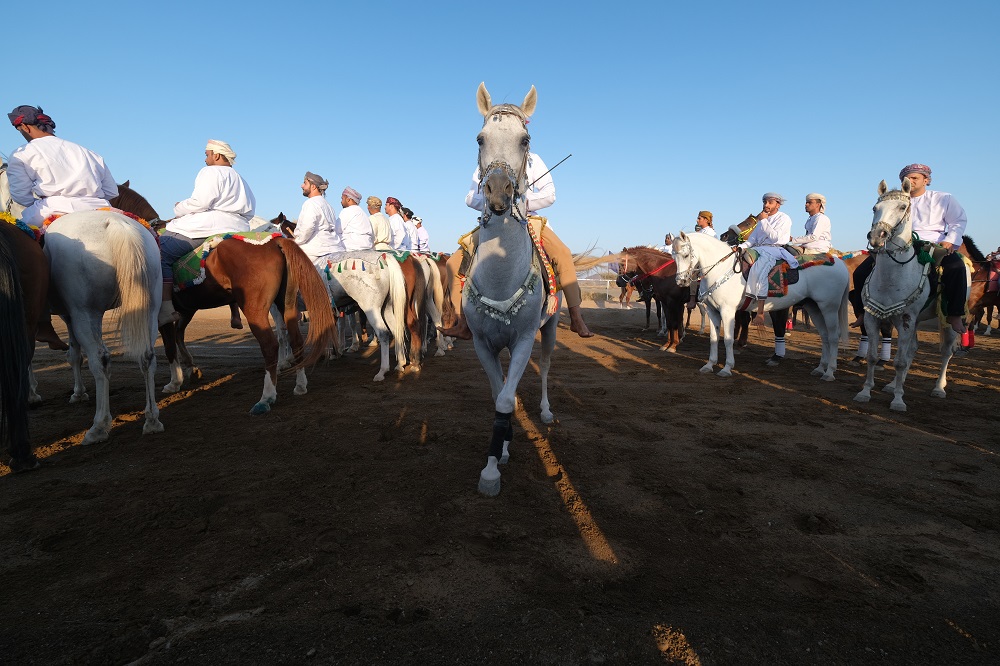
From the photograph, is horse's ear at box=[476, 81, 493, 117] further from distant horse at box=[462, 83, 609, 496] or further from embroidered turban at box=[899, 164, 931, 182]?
embroidered turban at box=[899, 164, 931, 182]

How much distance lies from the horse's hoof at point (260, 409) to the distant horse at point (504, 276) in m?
2.77

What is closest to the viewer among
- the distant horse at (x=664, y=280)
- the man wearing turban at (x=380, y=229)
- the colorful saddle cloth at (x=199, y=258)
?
the colorful saddle cloth at (x=199, y=258)

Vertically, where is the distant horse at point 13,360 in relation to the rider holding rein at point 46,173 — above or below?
below

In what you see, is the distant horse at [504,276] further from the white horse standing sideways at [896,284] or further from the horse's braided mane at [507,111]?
the white horse standing sideways at [896,284]

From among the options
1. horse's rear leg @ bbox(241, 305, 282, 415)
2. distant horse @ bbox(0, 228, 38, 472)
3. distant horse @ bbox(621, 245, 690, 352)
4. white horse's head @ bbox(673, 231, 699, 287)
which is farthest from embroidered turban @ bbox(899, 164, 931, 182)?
distant horse @ bbox(0, 228, 38, 472)

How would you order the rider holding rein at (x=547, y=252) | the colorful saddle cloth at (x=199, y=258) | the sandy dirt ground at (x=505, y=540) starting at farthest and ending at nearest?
the colorful saddle cloth at (x=199, y=258), the rider holding rein at (x=547, y=252), the sandy dirt ground at (x=505, y=540)

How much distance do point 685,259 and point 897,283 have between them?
3146mm

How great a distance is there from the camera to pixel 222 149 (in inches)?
215

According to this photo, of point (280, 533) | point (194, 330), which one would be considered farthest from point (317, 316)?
point (194, 330)

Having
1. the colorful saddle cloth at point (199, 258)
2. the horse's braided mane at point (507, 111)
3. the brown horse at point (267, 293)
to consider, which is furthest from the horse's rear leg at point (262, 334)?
the horse's braided mane at point (507, 111)

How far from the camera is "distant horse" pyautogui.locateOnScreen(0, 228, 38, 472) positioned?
3.28m

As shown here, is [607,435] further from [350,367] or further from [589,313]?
[589,313]

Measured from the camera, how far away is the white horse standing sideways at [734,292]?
762cm

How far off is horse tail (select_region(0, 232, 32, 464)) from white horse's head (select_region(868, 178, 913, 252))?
782 cm
